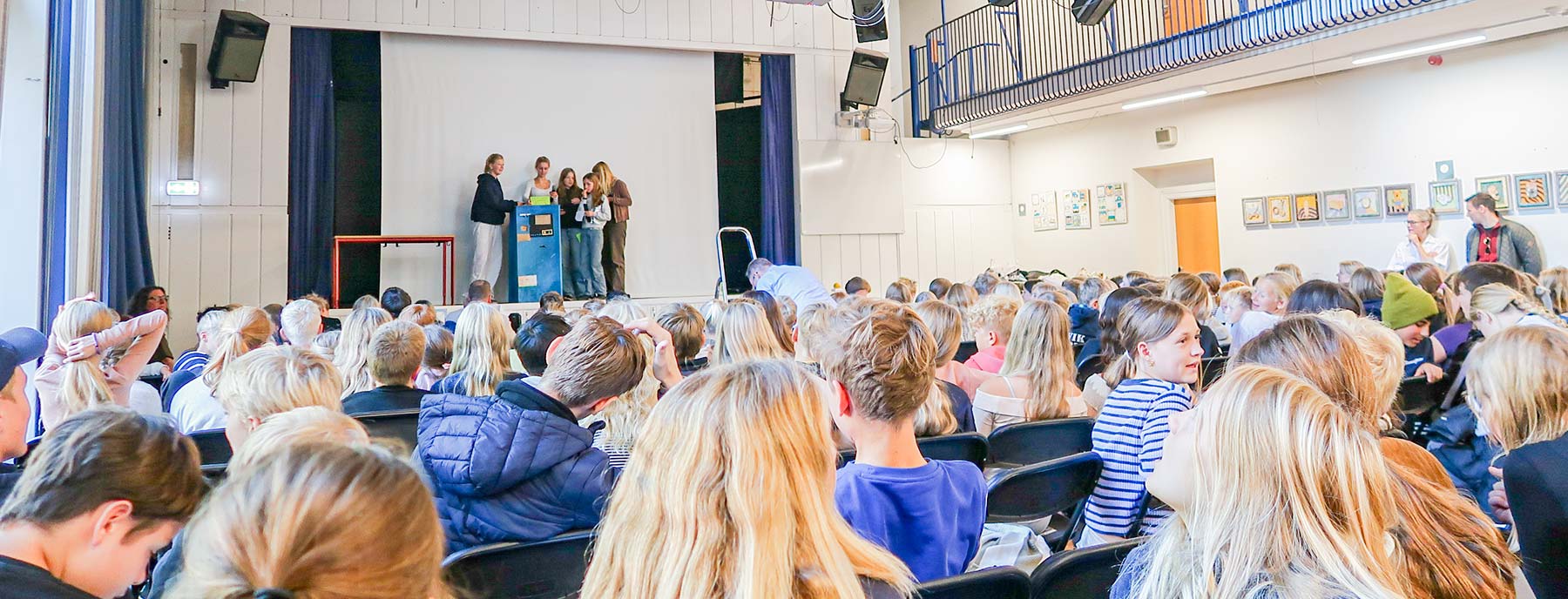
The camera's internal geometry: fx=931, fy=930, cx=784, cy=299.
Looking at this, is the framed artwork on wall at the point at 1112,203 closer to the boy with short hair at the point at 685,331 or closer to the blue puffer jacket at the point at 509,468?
the boy with short hair at the point at 685,331

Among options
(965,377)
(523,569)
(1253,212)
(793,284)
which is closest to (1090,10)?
(793,284)

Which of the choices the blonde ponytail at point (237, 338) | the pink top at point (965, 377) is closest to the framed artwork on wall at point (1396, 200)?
the pink top at point (965, 377)

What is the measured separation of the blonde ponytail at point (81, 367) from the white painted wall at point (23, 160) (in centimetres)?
225

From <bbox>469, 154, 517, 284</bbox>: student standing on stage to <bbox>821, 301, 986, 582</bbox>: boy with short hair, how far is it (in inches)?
293

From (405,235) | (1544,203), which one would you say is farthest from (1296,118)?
(405,235)

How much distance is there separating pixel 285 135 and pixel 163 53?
114 cm

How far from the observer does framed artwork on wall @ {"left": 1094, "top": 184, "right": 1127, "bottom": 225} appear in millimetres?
10953

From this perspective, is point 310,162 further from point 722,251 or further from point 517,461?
point 517,461

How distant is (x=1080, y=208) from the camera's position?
11.5 meters

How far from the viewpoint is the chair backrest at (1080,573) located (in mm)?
1498

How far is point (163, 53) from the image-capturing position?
26.5ft

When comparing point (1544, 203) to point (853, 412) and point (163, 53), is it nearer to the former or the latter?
point (853, 412)

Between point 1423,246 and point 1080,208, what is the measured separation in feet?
13.2

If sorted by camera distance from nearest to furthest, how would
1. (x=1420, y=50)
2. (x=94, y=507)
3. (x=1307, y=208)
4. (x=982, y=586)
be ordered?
(x=94, y=507), (x=982, y=586), (x=1420, y=50), (x=1307, y=208)
